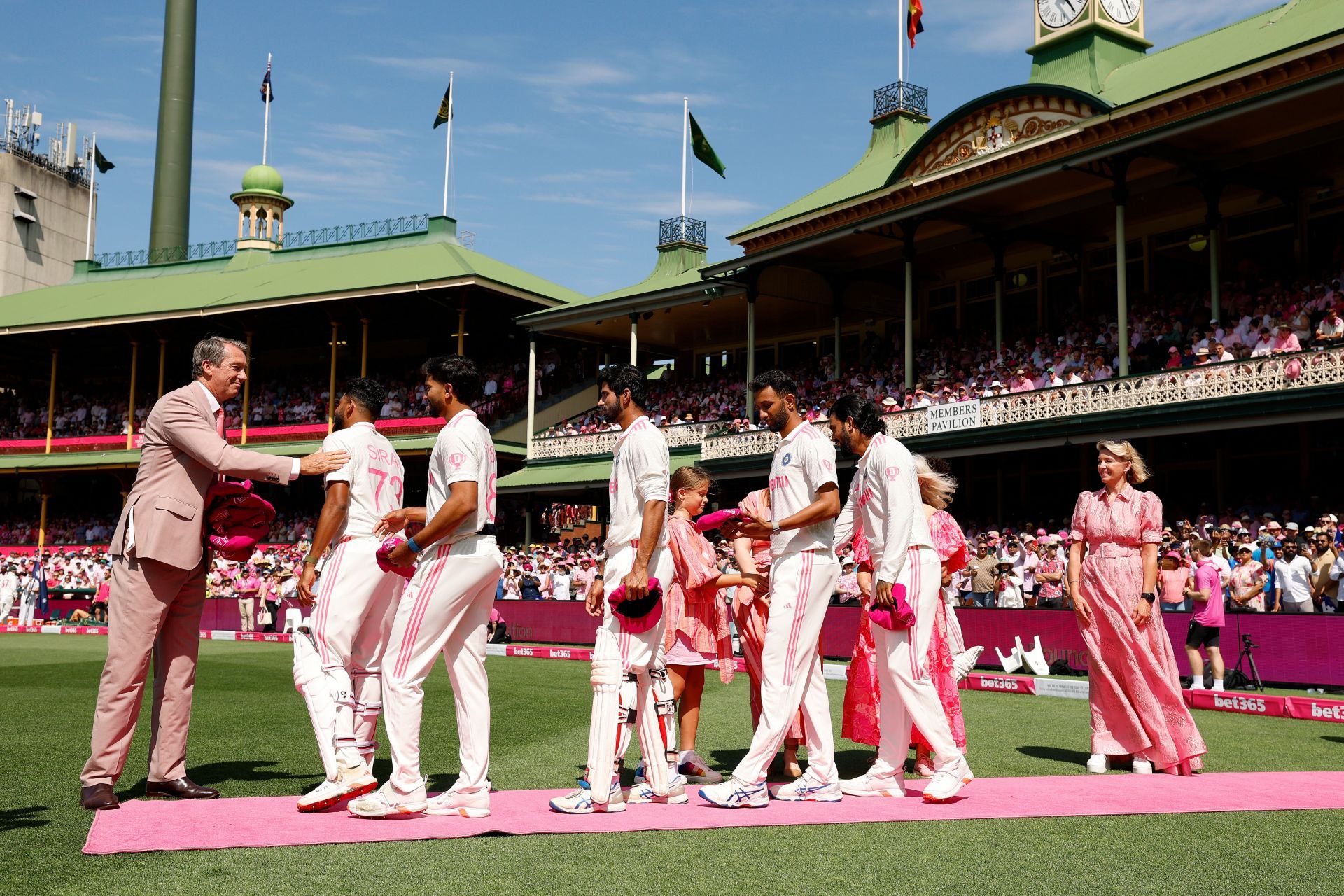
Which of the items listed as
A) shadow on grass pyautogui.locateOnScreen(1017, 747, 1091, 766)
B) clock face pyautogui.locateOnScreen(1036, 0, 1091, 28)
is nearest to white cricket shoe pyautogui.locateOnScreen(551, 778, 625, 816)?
shadow on grass pyautogui.locateOnScreen(1017, 747, 1091, 766)

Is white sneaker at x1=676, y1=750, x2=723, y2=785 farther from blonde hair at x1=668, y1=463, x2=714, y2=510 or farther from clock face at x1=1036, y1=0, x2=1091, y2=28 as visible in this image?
clock face at x1=1036, y1=0, x2=1091, y2=28

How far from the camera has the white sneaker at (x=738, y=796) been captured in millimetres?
6168

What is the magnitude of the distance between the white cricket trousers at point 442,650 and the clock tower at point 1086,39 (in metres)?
24.2

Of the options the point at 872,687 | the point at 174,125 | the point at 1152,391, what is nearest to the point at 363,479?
the point at 872,687

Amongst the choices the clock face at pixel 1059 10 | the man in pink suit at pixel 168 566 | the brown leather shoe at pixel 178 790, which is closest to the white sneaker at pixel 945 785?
the man in pink suit at pixel 168 566

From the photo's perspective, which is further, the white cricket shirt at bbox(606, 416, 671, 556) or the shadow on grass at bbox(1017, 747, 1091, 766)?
the shadow on grass at bbox(1017, 747, 1091, 766)

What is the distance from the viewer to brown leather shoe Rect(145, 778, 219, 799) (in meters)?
6.29

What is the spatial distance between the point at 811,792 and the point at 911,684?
77 centimetres

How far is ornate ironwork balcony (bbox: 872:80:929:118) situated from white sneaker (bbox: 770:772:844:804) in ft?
95.1

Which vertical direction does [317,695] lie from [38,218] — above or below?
below

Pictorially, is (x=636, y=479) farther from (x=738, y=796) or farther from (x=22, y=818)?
(x=22, y=818)

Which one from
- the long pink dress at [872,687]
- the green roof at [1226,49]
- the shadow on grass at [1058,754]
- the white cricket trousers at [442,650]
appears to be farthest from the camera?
the green roof at [1226,49]

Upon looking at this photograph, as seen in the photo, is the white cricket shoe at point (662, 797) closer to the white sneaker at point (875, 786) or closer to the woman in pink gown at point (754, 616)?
the white sneaker at point (875, 786)

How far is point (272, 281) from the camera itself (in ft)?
140
